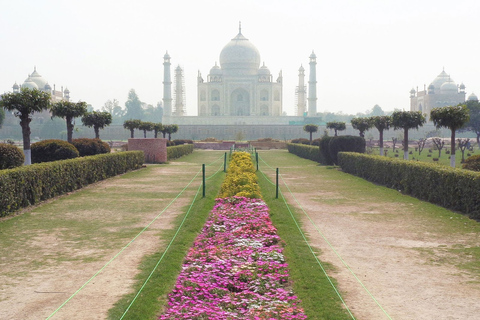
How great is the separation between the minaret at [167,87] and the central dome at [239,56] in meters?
12.5

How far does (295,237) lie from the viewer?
8.90 meters

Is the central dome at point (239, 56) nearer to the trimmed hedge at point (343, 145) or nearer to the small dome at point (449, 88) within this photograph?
the small dome at point (449, 88)

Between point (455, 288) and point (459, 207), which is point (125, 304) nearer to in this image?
point (455, 288)

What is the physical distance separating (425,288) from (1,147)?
49.2 ft

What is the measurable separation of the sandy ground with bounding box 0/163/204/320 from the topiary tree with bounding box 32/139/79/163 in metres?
13.5

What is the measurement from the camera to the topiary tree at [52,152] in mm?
21812

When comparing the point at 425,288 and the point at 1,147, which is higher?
the point at 1,147

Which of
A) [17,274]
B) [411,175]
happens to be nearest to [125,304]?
[17,274]

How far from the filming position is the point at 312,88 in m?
93.4

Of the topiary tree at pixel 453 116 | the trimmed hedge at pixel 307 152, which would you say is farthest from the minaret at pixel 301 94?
the topiary tree at pixel 453 116

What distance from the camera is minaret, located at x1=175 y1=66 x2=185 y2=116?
94.9 meters

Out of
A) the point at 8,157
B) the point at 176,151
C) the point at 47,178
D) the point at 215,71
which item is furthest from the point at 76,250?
the point at 215,71

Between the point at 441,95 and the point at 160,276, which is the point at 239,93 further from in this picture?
the point at 160,276

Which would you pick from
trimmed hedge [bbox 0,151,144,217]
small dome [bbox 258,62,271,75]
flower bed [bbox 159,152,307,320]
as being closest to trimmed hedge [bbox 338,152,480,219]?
flower bed [bbox 159,152,307,320]
